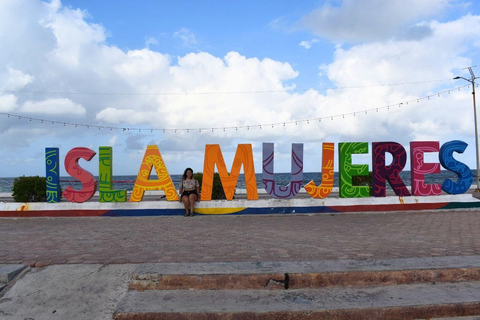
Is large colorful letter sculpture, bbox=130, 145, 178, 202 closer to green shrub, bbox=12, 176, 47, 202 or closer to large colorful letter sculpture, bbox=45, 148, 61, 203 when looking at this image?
large colorful letter sculpture, bbox=45, 148, 61, 203

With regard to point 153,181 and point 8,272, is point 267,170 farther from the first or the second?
point 8,272

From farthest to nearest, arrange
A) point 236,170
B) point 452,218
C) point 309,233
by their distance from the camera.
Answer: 1. point 236,170
2. point 452,218
3. point 309,233

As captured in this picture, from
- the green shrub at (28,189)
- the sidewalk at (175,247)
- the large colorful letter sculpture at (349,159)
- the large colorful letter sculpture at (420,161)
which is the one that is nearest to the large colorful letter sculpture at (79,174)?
the sidewalk at (175,247)

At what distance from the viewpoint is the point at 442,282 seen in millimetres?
4695

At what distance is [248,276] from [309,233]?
12.0 ft

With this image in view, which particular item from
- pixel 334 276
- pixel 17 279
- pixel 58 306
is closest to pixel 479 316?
pixel 334 276

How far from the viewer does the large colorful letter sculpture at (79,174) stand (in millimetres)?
11391

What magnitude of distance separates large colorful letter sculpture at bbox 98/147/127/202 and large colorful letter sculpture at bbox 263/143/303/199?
14.9 ft

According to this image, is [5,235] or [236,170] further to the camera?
[236,170]

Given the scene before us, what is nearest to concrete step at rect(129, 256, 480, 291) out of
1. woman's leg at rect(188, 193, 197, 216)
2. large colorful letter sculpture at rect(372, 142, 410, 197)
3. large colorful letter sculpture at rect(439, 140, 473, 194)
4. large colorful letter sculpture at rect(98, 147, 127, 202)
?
woman's leg at rect(188, 193, 197, 216)

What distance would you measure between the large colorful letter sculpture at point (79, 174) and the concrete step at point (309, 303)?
25.9 feet

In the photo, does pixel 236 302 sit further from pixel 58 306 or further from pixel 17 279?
pixel 17 279

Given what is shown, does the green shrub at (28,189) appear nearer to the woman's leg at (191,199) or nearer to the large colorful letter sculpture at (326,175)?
the woman's leg at (191,199)

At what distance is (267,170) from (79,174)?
5977 mm
